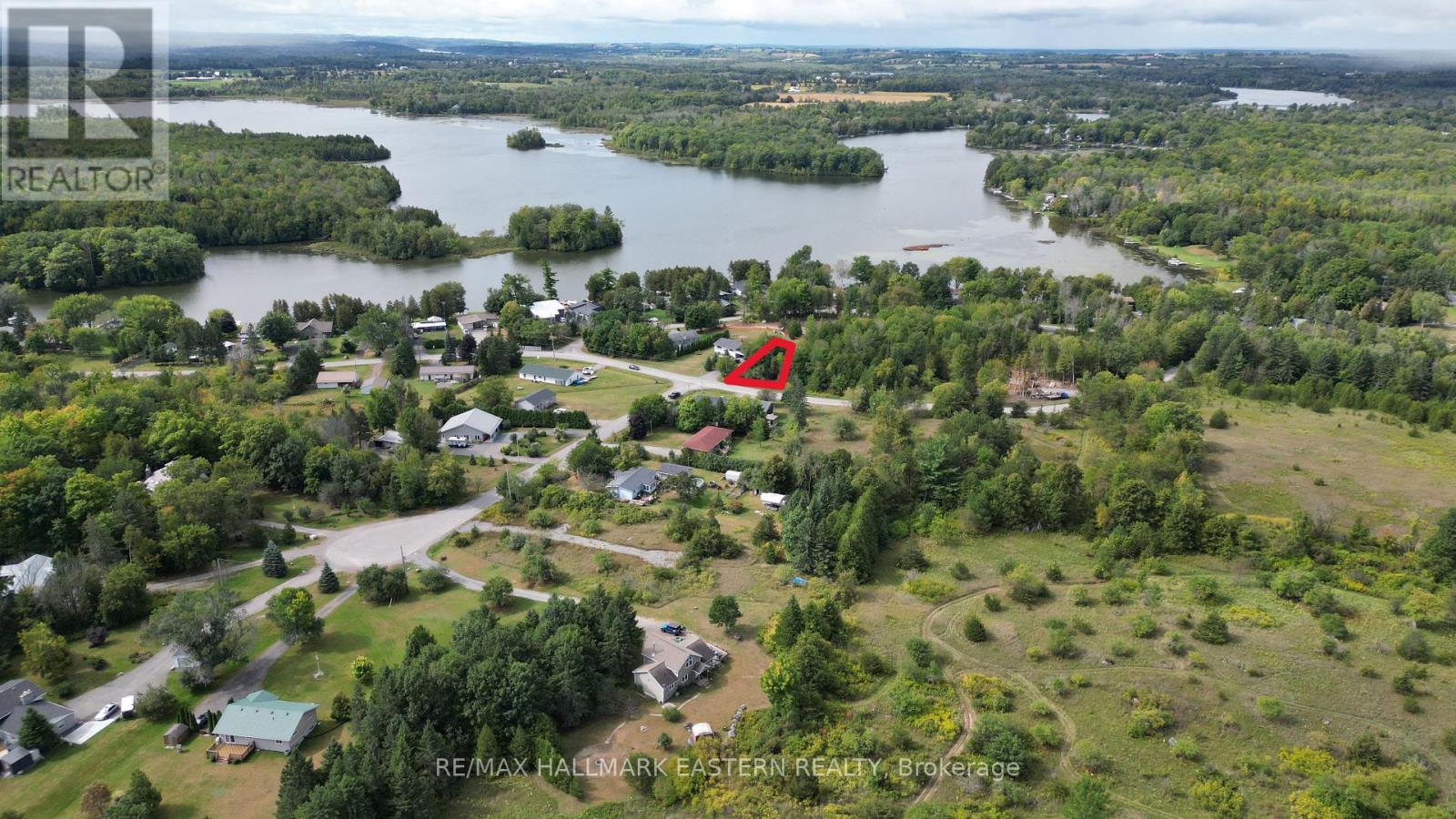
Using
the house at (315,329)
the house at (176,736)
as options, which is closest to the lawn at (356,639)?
the house at (176,736)

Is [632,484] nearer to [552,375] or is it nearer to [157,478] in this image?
[552,375]

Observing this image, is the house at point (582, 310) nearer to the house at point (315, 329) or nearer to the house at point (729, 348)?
the house at point (729, 348)

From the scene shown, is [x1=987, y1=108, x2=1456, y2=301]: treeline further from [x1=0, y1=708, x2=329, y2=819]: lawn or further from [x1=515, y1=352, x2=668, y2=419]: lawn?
[x1=0, y1=708, x2=329, y2=819]: lawn

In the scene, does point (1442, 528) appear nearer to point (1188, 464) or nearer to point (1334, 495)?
point (1334, 495)

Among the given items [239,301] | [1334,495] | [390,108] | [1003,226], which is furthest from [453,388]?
[390,108]

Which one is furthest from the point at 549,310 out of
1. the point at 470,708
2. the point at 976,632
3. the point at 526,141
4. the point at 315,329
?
the point at 526,141

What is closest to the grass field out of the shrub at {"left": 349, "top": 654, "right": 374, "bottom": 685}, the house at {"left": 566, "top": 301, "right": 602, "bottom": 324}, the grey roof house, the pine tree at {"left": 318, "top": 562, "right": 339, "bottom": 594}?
the shrub at {"left": 349, "top": 654, "right": 374, "bottom": 685}
